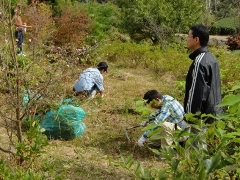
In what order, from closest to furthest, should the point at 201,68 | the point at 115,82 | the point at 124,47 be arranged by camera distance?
the point at 201,68 → the point at 115,82 → the point at 124,47

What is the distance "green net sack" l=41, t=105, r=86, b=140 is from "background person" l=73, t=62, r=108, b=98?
5.28 feet

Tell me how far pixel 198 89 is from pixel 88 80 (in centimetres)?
335

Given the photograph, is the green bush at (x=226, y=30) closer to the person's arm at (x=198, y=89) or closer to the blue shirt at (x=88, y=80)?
the blue shirt at (x=88, y=80)

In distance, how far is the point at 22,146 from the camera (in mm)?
3617

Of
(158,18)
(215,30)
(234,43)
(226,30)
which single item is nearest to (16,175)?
(158,18)

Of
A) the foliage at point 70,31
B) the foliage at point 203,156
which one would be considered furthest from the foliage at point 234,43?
the foliage at point 203,156

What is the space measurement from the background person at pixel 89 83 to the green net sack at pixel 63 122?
5.28ft

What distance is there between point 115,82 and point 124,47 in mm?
2513

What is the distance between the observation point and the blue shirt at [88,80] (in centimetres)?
706

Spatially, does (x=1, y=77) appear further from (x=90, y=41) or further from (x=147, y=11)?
(x=147, y=11)

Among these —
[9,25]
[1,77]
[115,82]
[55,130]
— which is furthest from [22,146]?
[115,82]

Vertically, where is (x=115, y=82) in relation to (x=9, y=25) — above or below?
below

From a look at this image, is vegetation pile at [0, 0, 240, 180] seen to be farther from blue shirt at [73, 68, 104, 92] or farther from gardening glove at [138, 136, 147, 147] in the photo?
blue shirt at [73, 68, 104, 92]

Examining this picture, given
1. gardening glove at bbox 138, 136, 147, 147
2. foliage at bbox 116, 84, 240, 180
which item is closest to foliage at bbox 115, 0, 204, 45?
gardening glove at bbox 138, 136, 147, 147
